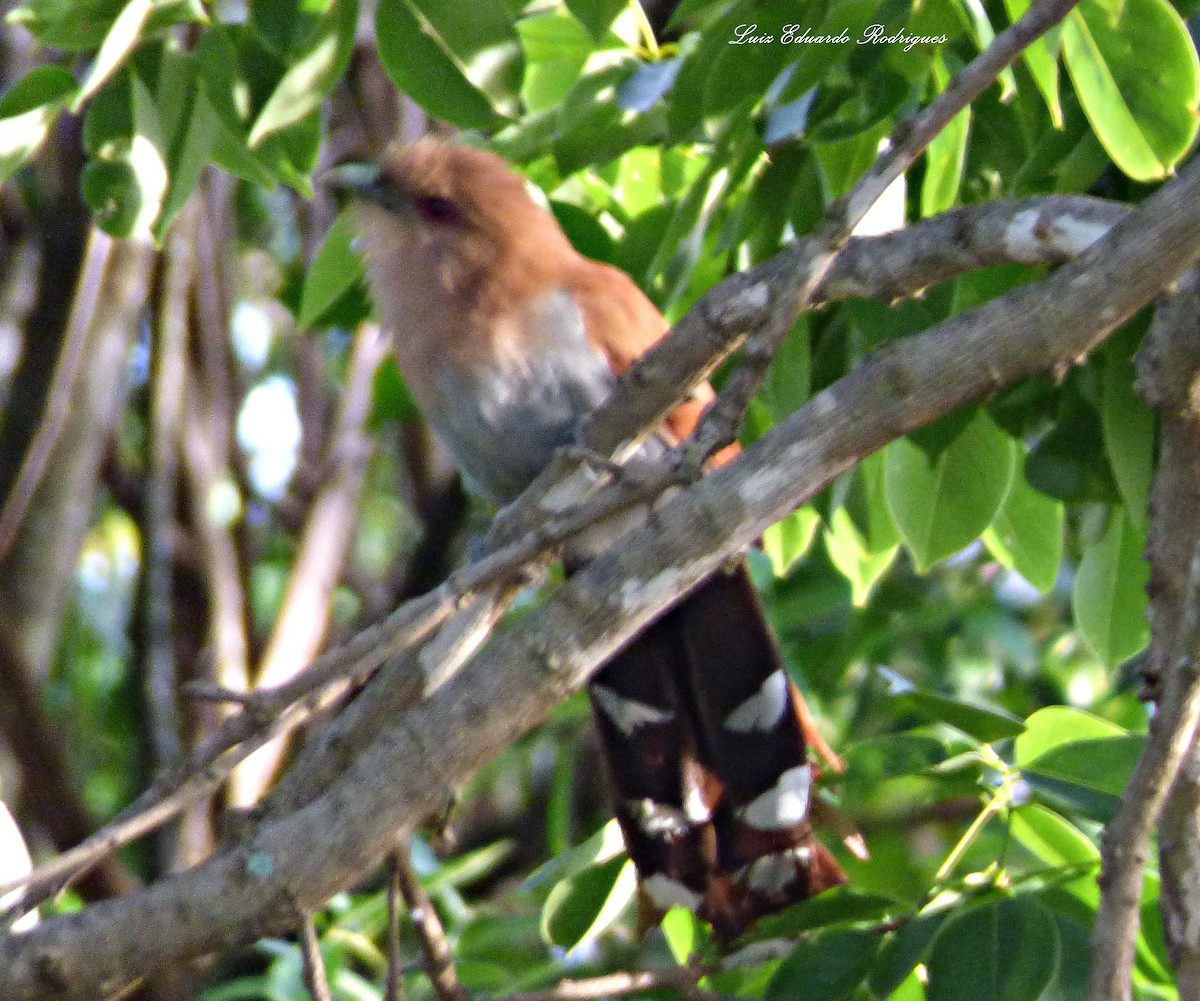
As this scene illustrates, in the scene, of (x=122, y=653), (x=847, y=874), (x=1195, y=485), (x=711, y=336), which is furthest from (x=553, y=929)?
(x=122, y=653)

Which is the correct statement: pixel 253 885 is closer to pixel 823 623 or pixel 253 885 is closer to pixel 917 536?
pixel 917 536

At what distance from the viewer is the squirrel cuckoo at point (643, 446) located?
2221mm

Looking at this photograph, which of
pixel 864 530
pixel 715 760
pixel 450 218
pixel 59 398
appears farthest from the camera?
pixel 59 398

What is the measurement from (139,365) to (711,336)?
295cm

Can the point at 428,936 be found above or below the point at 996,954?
above

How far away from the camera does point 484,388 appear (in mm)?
2527

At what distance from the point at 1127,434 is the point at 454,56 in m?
0.89

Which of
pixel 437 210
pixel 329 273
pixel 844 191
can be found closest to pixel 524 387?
pixel 329 273

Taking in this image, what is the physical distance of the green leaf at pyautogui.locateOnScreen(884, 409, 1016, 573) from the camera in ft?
6.66

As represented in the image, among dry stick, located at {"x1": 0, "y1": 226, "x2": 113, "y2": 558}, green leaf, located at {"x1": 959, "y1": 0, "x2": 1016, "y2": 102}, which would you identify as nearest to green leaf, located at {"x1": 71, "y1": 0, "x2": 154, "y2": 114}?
green leaf, located at {"x1": 959, "y1": 0, "x2": 1016, "y2": 102}

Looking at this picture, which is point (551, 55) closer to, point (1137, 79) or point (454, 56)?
point (454, 56)

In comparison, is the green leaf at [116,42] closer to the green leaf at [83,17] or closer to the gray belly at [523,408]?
the green leaf at [83,17]

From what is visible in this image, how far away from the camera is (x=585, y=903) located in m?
2.09

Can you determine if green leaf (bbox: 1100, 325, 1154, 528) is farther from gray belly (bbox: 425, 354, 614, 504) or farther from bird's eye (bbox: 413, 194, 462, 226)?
bird's eye (bbox: 413, 194, 462, 226)
